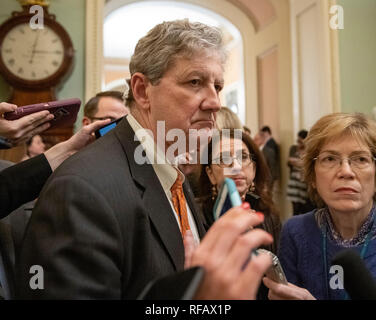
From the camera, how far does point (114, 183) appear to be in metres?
0.94

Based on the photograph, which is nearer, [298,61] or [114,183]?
[114,183]

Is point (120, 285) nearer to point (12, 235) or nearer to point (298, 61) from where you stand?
point (12, 235)

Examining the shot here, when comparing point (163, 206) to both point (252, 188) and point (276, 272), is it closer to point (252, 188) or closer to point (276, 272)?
point (276, 272)

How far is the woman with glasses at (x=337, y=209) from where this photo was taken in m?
1.46

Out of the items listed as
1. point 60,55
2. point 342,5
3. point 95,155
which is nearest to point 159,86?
point 95,155

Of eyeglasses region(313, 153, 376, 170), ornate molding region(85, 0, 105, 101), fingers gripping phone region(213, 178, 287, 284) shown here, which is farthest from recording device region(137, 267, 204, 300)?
ornate molding region(85, 0, 105, 101)

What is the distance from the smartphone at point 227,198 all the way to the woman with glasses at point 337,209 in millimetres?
812

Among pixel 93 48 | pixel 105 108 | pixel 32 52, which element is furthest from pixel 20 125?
pixel 93 48

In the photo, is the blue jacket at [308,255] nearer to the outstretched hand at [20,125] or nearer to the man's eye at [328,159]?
the man's eye at [328,159]

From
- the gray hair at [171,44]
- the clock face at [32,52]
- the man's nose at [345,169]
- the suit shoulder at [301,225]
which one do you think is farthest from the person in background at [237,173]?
the clock face at [32,52]

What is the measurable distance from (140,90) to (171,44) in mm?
153

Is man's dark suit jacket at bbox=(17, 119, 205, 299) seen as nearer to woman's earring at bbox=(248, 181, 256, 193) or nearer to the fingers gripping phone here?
the fingers gripping phone
